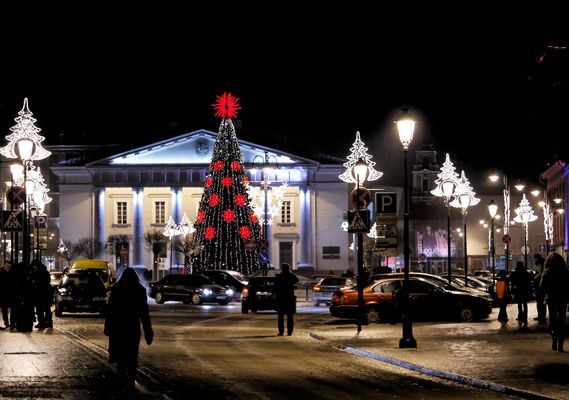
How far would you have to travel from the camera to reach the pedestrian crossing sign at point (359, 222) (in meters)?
30.3

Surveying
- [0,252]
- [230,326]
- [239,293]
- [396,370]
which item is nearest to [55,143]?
[0,252]

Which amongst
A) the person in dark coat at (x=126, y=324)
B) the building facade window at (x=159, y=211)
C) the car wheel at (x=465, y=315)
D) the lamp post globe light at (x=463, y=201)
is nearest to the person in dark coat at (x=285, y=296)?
the car wheel at (x=465, y=315)

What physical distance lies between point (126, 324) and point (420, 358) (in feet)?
25.8

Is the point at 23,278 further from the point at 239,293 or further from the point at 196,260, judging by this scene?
the point at 196,260

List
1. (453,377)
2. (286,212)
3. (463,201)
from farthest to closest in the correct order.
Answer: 1. (286,212)
2. (463,201)
3. (453,377)

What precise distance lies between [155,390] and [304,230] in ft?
300

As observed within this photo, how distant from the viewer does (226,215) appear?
230 ft

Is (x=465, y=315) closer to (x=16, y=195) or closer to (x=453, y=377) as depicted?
(x=16, y=195)

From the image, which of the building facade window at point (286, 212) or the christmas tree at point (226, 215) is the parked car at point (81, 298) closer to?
the christmas tree at point (226, 215)

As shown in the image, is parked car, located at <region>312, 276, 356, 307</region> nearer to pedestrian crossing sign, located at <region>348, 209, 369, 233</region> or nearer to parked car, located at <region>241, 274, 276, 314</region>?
parked car, located at <region>241, 274, 276, 314</region>

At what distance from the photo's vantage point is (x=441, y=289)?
3475cm

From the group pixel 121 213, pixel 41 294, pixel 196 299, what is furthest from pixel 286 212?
pixel 41 294

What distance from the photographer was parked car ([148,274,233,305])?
53.1 metres

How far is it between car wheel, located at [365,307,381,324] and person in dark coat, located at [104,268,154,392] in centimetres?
1990
